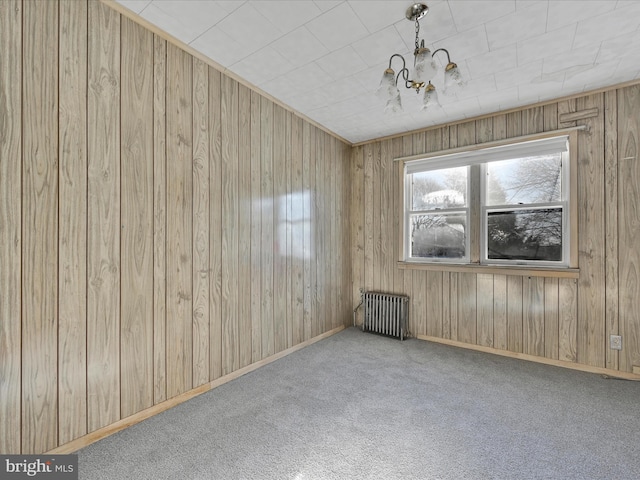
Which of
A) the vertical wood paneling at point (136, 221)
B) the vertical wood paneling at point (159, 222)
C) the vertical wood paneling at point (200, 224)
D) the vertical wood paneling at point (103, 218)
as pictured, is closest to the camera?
the vertical wood paneling at point (103, 218)

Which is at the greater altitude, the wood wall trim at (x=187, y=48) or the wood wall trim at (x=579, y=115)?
the wood wall trim at (x=187, y=48)

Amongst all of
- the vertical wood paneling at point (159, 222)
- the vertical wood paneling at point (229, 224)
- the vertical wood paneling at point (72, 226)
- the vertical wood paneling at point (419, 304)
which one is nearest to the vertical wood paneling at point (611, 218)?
the vertical wood paneling at point (419, 304)

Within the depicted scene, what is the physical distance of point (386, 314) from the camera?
12.4 feet

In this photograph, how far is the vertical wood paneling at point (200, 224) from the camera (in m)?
2.27

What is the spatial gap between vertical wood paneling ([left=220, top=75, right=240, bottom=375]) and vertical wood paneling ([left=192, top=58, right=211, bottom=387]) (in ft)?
0.50

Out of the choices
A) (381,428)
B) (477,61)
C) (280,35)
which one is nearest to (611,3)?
(477,61)

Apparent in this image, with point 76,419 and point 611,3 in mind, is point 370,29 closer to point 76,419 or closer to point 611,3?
point 611,3

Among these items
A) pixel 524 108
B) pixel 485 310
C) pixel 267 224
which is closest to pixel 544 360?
pixel 485 310

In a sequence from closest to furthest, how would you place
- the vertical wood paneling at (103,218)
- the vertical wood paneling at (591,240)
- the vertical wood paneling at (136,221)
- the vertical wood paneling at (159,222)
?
1. the vertical wood paneling at (103,218)
2. the vertical wood paneling at (136,221)
3. the vertical wood paneling at (159,222)
4. the vertical wood paneling at (591,240)

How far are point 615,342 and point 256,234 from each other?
345cm

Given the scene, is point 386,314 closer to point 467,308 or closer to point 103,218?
point 467,308

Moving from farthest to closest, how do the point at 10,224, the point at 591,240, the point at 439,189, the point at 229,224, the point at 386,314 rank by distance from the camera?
1. the point at 386,314
2. the point at 439,189
3. the point at 591,240
4. the point at 229,224
5. the point at 10,224

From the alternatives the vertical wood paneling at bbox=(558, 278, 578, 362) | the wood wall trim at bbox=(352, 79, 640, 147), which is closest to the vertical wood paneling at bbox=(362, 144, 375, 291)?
the wood wall trim at bbox=(352, 79, 640, 147)

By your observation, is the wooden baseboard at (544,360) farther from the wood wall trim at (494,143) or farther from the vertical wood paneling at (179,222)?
the vertical wood paneling at (179,222)
